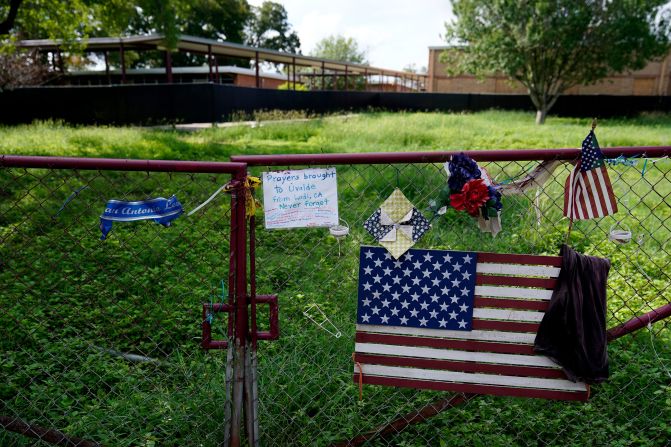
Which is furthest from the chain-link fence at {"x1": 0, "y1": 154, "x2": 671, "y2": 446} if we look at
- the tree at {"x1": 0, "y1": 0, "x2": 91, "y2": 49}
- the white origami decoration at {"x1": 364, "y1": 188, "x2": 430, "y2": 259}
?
the tree at {"x1": 0, "y1": 0, "x2": 91, "y2": 49}

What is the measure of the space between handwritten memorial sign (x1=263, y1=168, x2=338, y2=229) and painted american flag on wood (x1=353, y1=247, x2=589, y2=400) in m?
0.24

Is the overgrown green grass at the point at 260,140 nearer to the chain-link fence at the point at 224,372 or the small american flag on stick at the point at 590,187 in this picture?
the chain-link fence at the point at 224,372

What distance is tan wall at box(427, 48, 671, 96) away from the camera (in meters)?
34.3

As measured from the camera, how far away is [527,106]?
31.2 m

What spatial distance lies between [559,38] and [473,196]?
1002 inches

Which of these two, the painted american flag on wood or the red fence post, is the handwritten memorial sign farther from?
the painted american flag on wood

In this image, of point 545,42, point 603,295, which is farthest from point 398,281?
point 545,42

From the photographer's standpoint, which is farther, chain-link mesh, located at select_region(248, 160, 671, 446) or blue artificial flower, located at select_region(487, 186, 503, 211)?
chain-link mesh, located at select_region(248, 160, 671, 446)

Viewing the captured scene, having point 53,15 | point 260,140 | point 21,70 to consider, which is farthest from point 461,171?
point 21,70

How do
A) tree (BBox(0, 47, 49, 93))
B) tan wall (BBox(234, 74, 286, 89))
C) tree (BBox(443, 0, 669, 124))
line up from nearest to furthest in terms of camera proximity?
tree (BBox(0, 47, 49, 93)) < tree (BBox(443, 0, 669, 124)) < tan wall (BBox(234, 74, 286, 89))

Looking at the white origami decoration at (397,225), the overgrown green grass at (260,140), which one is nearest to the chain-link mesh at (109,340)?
the white origami decoration at (397,225)

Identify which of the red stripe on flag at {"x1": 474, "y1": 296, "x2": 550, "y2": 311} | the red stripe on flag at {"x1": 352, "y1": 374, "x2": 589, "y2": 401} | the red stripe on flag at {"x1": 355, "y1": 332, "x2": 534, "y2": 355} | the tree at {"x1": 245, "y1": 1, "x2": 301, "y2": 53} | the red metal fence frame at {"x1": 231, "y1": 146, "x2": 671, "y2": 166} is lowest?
the red stripe on flag at {"x1": 352, "y1": 374, "x2": 589, "y2": 401}

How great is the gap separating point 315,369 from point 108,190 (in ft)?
17.1

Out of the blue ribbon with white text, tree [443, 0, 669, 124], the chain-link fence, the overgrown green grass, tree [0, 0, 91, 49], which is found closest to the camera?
the blue ribbon with white text
